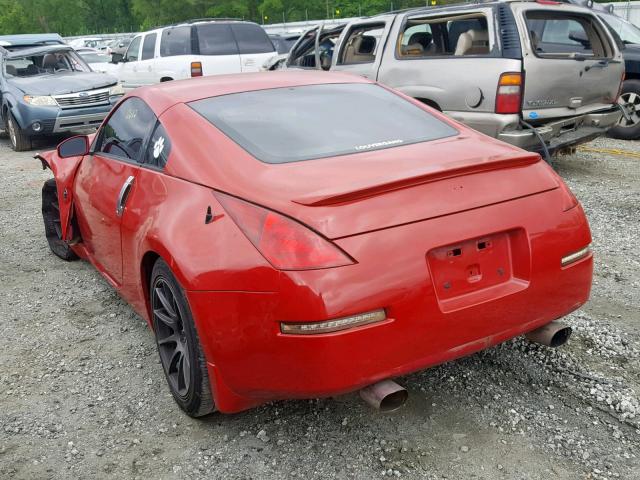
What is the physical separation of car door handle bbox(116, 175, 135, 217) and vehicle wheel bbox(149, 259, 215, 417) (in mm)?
555

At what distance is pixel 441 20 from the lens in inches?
290

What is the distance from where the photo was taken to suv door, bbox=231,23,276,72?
13136 mm

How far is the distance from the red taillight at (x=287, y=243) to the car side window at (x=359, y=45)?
6310 millimetres

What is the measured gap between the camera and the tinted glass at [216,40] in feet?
42.6

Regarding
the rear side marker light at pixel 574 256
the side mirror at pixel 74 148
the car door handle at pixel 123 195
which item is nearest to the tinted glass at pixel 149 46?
the side mirror at pixel 74 148

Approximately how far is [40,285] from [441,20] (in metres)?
5.14

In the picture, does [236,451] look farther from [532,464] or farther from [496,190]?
[496,190]

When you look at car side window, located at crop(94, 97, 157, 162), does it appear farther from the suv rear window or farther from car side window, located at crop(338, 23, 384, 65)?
car side window, located at crop(338, 23, 384, 65)

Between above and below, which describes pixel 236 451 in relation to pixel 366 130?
below

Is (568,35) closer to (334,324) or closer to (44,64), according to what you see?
(334,324)

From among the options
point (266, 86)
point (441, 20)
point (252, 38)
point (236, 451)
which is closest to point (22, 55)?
point (252, 38)

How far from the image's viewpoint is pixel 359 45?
28.4 ft

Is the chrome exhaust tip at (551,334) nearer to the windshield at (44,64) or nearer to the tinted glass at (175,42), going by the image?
the windshield at (44,64)

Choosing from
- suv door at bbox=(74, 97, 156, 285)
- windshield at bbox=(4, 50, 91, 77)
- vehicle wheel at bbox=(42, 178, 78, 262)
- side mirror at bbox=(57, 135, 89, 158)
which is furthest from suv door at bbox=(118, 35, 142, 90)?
suv door at bbox=(74, 97, 156, 285)
